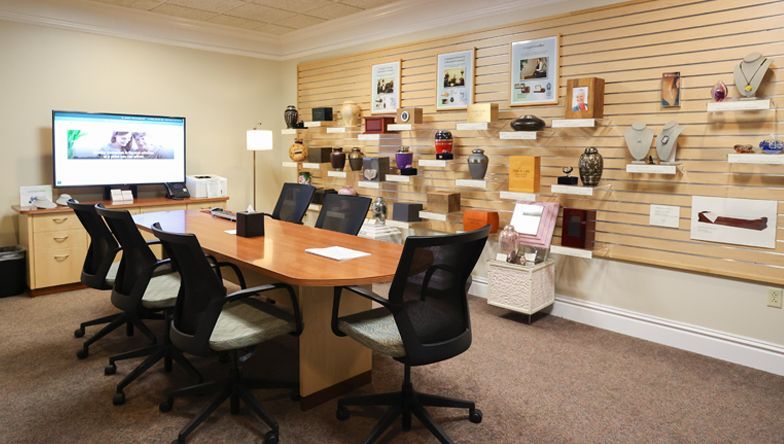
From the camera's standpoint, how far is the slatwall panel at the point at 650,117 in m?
3.29

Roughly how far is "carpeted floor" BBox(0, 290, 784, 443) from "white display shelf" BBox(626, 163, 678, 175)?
1.17 meters

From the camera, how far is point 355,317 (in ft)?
8.25

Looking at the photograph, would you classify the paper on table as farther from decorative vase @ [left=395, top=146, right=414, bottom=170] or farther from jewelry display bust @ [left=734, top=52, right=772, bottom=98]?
jewelry display bust @ [left=734, top=52, right=772, bottom=98]

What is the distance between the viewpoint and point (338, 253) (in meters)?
2.77

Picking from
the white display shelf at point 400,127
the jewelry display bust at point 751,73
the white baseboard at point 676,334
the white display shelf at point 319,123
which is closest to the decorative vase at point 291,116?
the white display shelf at point 319,123

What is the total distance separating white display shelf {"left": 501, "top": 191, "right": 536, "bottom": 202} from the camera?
4164mm

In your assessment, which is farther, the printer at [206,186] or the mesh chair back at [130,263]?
the printer at [206,186]

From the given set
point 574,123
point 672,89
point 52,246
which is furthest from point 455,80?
point 52,246

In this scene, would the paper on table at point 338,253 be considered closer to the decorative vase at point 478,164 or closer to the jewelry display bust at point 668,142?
the decorative vase at point 478,164

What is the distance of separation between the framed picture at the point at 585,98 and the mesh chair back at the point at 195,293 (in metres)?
2.79

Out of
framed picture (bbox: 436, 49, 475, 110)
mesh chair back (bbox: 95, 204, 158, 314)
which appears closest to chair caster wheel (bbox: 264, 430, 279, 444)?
mesh chair back (bbox: 95, 204, 158, 314)

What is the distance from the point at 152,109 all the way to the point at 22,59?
1204mm

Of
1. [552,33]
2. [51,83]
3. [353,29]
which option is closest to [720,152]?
[552,33]

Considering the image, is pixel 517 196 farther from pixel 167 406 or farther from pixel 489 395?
pixel 167 406
